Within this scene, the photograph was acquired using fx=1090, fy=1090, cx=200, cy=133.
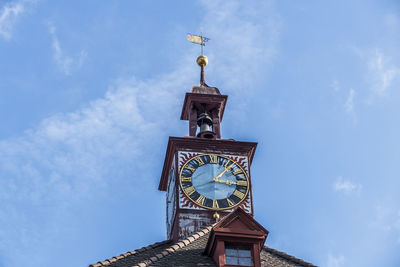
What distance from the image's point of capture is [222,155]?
39188mm

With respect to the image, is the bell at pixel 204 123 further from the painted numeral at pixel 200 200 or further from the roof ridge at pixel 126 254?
the roof ridge at pixel 126 254

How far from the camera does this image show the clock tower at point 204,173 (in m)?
37.1

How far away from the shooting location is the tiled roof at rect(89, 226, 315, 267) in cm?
3031

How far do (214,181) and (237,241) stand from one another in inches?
306

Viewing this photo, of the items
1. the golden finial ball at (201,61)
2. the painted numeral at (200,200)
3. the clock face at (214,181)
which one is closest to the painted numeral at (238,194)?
the clock face at (214,181)

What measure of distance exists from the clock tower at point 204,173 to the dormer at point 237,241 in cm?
580

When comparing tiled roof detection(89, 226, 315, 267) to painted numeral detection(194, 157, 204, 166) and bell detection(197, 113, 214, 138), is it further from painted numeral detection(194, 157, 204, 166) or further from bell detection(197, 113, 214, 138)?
bell detection(197, 113, 214, 138)

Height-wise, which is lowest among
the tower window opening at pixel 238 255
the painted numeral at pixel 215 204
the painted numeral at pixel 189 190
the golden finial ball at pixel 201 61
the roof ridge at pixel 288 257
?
the tower window opening at pixel 238 255

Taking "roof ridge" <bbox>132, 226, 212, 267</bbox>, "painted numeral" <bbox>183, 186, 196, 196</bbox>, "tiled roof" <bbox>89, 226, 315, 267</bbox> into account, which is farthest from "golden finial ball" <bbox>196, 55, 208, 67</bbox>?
"tiled roof" <bbox>89, 226, 315, 267</bbox>

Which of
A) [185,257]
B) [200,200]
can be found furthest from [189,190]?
[185,257]

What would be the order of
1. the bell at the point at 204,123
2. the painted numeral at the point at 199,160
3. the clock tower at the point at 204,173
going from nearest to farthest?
1. the clock tower at the point at 204,173
2. the painted numeral at the point at 199,160
3. the bell at the point at 204,123

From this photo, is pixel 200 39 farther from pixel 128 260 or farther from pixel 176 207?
pixel 128 260

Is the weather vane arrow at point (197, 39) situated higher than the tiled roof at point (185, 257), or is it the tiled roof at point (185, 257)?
the weather vane arrow at point (197, 39)

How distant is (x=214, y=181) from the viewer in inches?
1497
